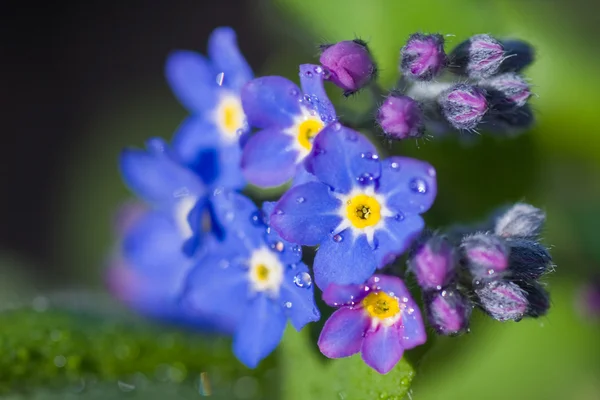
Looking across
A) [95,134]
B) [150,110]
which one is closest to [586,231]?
[150,110]

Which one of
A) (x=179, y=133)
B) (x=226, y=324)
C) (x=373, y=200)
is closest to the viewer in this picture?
(x=373, y=200)

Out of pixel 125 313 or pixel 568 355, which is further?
pixel 125 313

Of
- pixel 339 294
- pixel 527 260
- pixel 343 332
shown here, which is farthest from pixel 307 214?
pixel 527 260

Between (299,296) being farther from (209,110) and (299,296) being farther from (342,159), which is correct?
(209,110)

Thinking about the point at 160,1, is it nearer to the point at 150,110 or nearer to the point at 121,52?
the point at 121,52

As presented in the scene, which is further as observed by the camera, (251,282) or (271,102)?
(251,282)

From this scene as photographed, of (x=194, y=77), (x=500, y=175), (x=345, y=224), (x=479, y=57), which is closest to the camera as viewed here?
(x=345, y=224)

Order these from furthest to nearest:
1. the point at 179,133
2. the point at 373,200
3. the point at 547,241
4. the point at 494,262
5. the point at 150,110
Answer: the point at 150,110
the point at 547,241
the point at 179,133
the point at 373,200
the point at 494,262

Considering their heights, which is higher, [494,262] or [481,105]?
[481,105]
